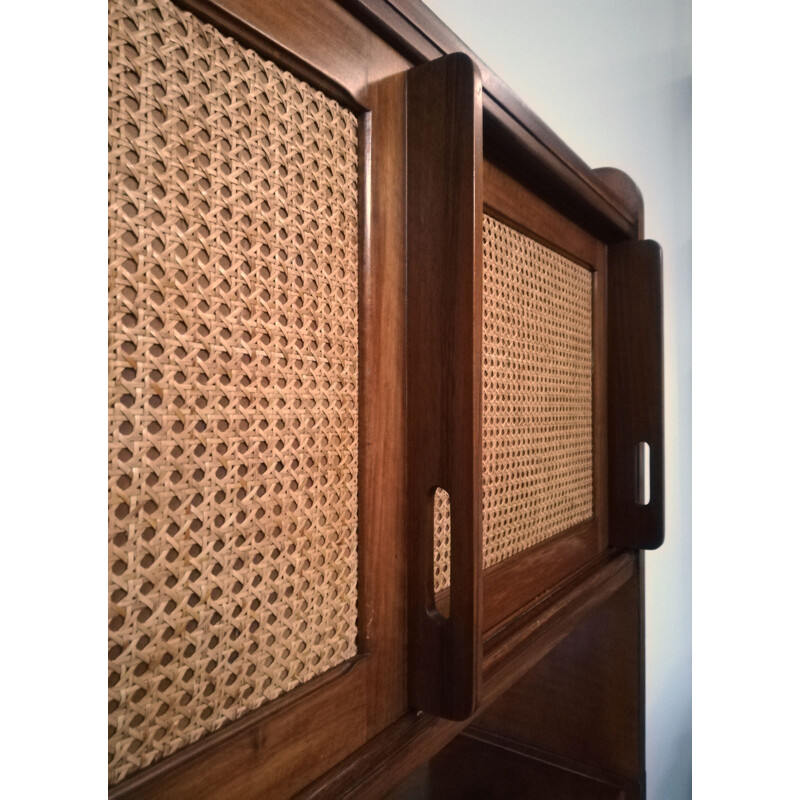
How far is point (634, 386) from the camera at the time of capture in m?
0.97

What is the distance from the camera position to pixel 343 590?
409 millimetres

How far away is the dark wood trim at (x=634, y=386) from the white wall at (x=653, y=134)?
0.45 metres

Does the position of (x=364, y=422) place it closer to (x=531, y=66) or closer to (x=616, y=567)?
(x=616, y=567)

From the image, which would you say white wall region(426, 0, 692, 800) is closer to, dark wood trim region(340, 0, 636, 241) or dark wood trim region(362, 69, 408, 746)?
dark wood trim region(340, 0, 636, 241)

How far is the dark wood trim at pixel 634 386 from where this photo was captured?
0.96 m

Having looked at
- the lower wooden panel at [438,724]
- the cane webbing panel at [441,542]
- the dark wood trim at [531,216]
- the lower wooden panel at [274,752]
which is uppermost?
the dark wood trim at [531,216]

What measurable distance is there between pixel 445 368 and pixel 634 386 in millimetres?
644

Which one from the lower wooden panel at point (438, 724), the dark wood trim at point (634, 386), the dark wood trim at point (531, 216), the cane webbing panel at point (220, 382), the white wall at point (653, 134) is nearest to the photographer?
the cane webbing panel at point (220, 382)

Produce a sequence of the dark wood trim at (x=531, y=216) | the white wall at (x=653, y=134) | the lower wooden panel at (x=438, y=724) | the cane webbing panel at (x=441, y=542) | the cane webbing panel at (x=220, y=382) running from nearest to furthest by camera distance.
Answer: the cane webbing panel at (x=220, y=382) → the lower wooden panel at (x=438, y=724) → the cane webbing panel at (x=441, y=542) → the dark wood trim at (x=531, y=216) → the white wall at (x=653, y=134)

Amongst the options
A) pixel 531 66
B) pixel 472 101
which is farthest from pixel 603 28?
pixel 472 101

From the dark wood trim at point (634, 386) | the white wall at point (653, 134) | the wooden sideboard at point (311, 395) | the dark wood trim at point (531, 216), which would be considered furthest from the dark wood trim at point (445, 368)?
the white wall at point (653, 134)

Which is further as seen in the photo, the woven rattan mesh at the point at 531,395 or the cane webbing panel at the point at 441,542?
the woven rattan mesh at the point at 531,395

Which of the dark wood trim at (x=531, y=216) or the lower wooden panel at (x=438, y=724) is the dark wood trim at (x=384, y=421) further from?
the dark wood trim at (x=531, y=216)

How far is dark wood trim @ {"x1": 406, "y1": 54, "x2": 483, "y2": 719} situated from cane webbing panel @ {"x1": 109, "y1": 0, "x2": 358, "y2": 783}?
6 centimetres
